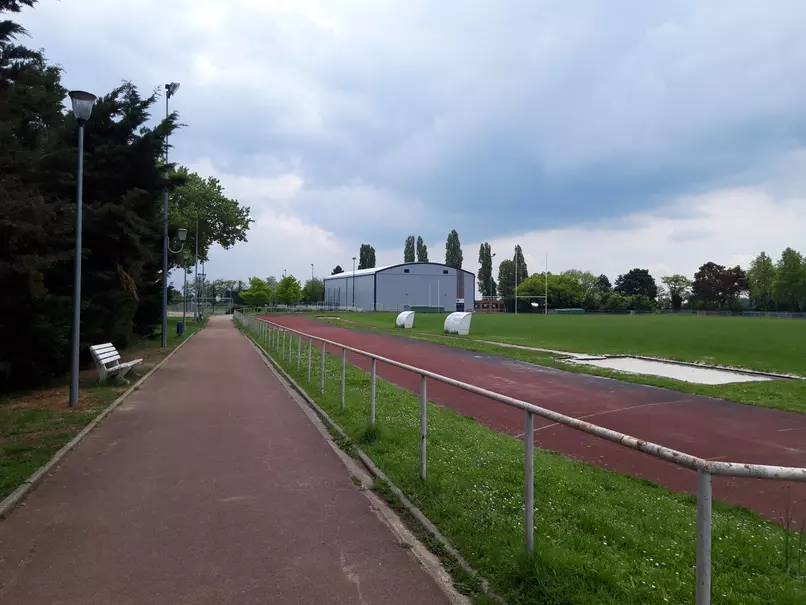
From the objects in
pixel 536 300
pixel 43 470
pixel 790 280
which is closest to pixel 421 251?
pixel 536 300

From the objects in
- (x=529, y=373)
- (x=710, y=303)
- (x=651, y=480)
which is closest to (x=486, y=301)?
(x=710, y=303)

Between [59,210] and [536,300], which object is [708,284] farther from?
[59,210]

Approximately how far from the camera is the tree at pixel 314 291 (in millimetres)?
125750

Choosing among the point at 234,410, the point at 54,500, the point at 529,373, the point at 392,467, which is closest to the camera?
the point at 54,500

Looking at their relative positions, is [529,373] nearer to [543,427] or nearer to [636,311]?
[543,427]

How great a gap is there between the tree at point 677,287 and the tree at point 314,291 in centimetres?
7333

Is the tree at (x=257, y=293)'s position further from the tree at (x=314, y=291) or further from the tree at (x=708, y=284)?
the tree at (x=708, y=284)

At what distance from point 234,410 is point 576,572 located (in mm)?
7542

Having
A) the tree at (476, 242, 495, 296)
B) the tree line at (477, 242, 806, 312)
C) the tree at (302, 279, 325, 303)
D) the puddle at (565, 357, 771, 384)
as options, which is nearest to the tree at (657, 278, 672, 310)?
the tree line at (477, 242, 806, 312)

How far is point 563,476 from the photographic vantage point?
5.68 metres

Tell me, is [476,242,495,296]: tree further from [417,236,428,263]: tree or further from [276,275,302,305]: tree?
[276,275,302,305]: tree

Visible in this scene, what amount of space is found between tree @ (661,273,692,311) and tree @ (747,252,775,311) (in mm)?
15673

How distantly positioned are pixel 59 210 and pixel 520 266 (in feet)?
397

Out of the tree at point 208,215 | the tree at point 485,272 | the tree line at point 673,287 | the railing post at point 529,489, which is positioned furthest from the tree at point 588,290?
the railing post at point 529,489
